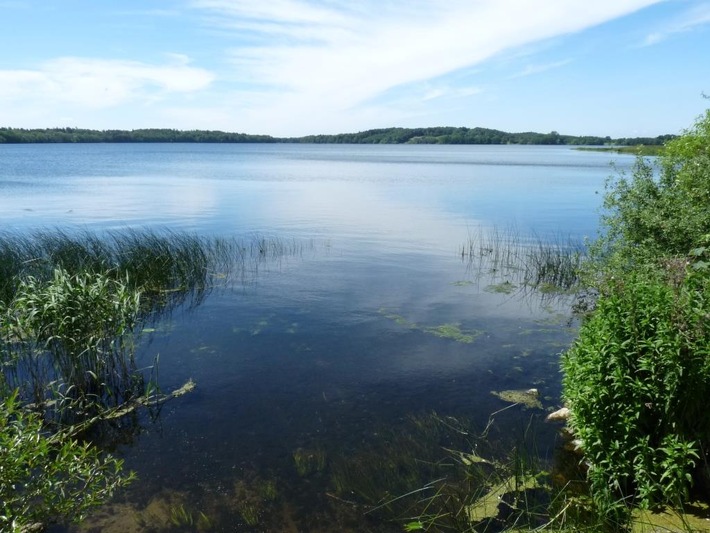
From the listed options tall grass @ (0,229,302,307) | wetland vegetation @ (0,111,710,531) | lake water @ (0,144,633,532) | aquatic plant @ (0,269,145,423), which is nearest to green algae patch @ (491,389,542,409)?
wetland vegetation @ (0,111,710,531)

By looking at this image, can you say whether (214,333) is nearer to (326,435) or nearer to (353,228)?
(326,435)

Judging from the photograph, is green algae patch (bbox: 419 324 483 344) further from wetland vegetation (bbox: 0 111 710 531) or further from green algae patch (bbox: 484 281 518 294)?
green algae patch (bbox: 484 281 518 294)

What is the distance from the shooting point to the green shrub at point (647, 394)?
530 centimetres

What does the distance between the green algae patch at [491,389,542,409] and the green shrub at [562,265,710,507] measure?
310 cm

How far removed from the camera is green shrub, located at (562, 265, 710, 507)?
530 cm

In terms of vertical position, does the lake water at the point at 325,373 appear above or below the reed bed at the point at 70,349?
below

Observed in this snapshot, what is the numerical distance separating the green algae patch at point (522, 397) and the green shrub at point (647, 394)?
310cm

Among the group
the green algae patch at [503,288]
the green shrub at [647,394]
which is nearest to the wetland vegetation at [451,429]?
the green shrub at [647,394]

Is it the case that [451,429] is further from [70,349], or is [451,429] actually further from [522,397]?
[70,349]

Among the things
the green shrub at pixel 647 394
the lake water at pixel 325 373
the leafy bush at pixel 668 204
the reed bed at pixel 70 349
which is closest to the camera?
the green shrub at pixel 647 394

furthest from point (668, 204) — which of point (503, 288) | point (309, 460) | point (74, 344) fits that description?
point (74, 344)

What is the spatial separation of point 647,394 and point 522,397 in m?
3.98

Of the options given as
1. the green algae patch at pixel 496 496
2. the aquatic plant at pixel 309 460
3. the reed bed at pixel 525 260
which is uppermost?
the reed bed at pixel 525 260

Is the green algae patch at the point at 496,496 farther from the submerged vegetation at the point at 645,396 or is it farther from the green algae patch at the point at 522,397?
the green algae patch at the point at 522,397
